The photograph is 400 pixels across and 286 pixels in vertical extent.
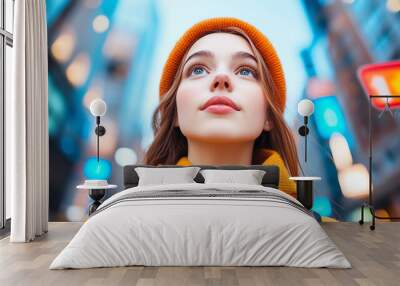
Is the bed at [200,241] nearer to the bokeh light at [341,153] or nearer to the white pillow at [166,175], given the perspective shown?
the white pillow at [166,175]

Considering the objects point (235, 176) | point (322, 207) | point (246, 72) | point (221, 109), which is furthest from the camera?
point (322, 207)

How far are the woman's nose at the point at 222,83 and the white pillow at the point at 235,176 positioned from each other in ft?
3.56

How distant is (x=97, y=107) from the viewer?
704 centimetres

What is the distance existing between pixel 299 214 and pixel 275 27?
10.9 feet

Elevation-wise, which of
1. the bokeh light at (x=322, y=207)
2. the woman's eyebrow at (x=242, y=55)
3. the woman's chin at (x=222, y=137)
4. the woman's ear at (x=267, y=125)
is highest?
the woman's eyebrow at (x=242, y=55)

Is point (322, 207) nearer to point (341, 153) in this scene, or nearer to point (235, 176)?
point (341, 153)

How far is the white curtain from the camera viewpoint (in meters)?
5.77

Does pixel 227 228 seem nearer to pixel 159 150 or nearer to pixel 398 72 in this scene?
pixel 159 150

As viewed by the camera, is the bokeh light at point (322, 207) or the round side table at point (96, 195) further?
the bokeh light at point (322, 207)

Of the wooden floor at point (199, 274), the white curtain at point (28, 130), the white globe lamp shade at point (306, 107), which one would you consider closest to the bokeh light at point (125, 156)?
the white curtain at point (28, 130)

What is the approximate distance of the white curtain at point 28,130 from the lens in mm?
5770

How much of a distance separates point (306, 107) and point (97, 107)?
8.26ft

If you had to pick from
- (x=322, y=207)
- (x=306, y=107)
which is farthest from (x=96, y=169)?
(x=322, y=207)

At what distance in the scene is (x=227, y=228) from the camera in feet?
14.4
